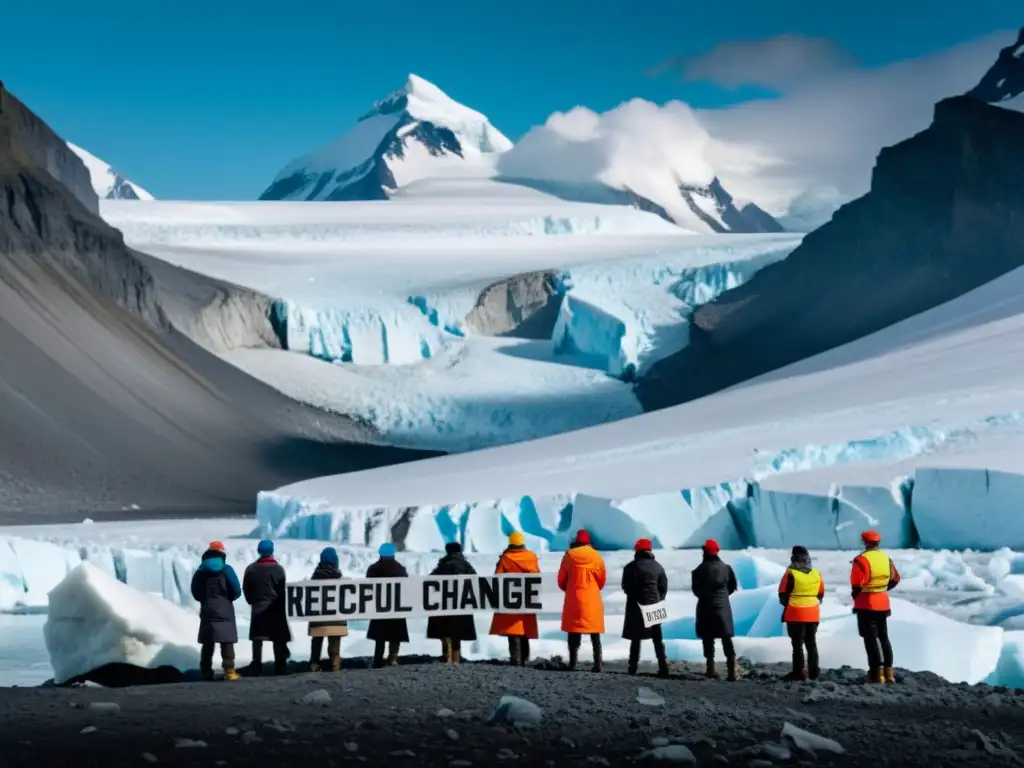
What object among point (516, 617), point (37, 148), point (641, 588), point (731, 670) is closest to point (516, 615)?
point (516, 617)

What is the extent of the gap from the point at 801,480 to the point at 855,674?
31.5 feet

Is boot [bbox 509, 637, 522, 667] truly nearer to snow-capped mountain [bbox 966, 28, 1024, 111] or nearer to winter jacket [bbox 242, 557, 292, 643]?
winter jacket [bbox 242, 557, 292, 643]

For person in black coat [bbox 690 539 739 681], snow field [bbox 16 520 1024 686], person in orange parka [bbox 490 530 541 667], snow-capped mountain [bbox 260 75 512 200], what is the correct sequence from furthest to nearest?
snow-capped mountain [bbox 260 75 512 200], snow field [bbox 16 520 1024 686], person in orange parka [bbox 490 530 541 667], person in black coat [bbox 690 539 739 681]

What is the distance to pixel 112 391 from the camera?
3697 cm

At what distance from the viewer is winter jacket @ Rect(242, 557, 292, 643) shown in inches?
328

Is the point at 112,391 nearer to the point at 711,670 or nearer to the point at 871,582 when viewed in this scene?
the point at 711,670

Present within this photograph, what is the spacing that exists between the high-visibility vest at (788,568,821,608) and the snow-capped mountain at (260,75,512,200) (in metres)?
134

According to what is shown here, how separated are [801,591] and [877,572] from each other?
0.44m

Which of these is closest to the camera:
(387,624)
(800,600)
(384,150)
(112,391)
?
(800,600)

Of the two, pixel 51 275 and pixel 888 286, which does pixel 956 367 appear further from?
pixel 51 275

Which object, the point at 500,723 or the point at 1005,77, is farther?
the point at 1005,77

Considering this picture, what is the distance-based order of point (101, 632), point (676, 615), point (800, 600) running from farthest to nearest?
point (676, 615) < point (101, 632) < point (800, 600)

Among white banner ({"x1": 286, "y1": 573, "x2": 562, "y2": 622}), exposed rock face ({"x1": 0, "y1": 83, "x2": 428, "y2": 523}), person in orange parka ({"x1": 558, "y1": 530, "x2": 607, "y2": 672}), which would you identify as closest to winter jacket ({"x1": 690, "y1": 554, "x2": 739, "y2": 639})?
person in orange parka ({"x1": 558, "y1": 530, "x2": 607, "y2": 672})

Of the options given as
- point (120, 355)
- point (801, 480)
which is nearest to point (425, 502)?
point (801, 480)
